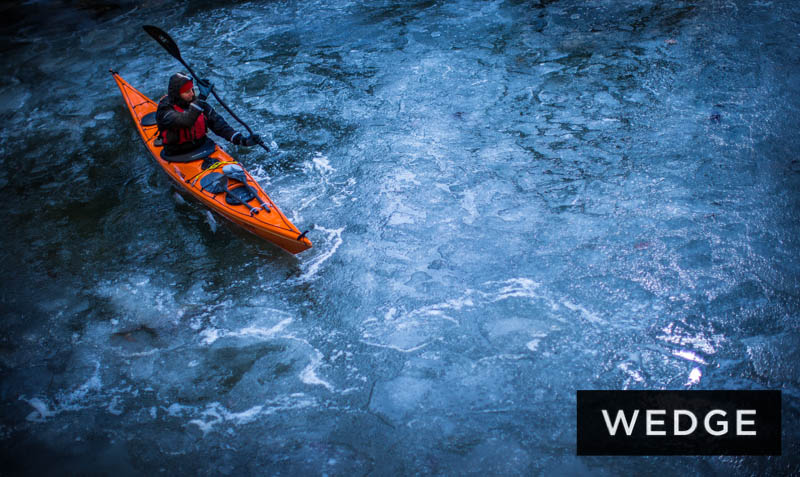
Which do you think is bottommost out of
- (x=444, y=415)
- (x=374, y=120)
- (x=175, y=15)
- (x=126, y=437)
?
(x=444, y=415)

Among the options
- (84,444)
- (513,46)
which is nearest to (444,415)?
(84,444)

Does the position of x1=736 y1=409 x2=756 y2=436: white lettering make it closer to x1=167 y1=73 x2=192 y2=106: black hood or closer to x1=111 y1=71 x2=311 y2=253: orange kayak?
x1=111 y1=71 x2=311 y2=253: orange kayak

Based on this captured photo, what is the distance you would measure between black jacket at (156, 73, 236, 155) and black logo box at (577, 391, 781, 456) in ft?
11.9

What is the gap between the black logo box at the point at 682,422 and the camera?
2.83 m

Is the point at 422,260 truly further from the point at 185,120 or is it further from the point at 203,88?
the point at 203,88

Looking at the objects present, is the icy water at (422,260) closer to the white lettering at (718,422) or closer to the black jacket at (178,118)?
the white lettering at (718,422)

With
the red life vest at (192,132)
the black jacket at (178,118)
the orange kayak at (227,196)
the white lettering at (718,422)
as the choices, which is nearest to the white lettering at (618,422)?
the white lettering at (718,422)

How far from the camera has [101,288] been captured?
4.03 metres

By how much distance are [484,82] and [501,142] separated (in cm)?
127

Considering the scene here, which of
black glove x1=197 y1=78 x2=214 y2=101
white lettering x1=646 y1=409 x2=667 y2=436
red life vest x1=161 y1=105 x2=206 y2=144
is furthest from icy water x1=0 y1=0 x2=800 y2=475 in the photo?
black glove x1=197 y1=78 x2=214 y2=101

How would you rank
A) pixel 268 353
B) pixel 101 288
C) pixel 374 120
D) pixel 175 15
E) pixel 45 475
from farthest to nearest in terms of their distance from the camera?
pixel 175 15
pixel 374 120
pixel 101 288
pixel 268 353
pixel 45 475

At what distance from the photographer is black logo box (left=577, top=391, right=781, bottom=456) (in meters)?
2.83

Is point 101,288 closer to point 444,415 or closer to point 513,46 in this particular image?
point 444,415

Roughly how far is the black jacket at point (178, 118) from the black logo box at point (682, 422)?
143 inches
